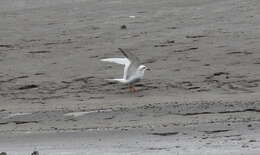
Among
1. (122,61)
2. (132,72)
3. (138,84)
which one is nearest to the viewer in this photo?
(132,72)

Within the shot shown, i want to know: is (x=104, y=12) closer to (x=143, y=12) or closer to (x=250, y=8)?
(x=143, y=12)

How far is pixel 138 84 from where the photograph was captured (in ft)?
43.8

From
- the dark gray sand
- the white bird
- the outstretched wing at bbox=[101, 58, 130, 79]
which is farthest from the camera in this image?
the outstretched wing at bbox=[101, 58, 130, 79]

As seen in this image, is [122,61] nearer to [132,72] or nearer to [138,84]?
[138,84]

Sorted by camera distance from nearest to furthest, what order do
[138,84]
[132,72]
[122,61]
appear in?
[132,72] → [138,84] → [122,61]

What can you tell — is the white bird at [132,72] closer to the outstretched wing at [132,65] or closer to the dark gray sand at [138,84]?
the outstretched wing at [132,65]

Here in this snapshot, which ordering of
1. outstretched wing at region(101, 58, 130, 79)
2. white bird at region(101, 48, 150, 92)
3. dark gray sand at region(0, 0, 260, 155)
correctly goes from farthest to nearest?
outstretched wing at region(101, 58, 130, 79) < white bird at region(101, 48, 150, 92) < dark gray sand at region(0, 0, 260, 155)

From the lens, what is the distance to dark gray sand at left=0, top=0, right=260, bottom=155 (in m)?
10.0

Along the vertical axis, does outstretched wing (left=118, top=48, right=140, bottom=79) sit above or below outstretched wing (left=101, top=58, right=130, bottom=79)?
below

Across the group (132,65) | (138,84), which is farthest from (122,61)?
(132,65)

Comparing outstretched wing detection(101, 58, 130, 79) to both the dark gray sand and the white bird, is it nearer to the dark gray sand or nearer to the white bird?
the white bird

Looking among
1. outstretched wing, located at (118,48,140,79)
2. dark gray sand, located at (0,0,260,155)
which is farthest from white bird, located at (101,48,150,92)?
dark gray sand, located at (0,0,260,155)

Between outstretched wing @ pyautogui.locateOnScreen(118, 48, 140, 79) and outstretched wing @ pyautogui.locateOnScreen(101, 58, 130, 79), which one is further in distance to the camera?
outstretched wing @ pyautogui.locateOnScreen(101, 58, 130, 79)

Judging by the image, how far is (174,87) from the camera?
13.0 metres
